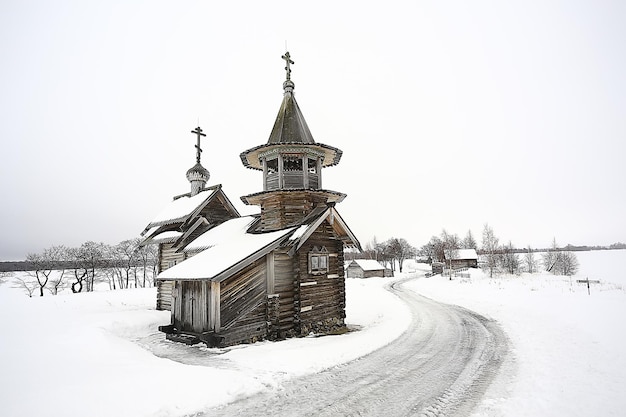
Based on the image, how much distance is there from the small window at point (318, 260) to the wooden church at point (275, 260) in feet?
0.17

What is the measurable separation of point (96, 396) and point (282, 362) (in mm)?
4837

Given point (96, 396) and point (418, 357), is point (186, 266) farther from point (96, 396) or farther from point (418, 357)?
point (418, 357)

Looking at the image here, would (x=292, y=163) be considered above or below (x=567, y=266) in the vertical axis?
above

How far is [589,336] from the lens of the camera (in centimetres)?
1244

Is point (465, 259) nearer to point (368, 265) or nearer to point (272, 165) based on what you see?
point (368, 265)

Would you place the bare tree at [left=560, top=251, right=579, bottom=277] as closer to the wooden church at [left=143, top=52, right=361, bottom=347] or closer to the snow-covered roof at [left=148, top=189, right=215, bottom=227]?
the wooden church at [left=143, top=52, right=361, bottom=347]

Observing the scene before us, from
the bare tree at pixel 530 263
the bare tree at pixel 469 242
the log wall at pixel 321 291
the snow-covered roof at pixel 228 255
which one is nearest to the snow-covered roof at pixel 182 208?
the snow-covered roof at pixel 228 255

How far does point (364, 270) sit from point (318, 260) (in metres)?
52.9

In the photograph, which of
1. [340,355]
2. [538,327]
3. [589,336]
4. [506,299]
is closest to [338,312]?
[340,355]

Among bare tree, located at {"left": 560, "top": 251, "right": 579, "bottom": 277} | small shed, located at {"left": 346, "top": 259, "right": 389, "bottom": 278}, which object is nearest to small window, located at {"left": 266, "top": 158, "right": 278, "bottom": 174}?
small shed, located at {"left": 346, "top": 259, "right": 389, "bottom": 278}

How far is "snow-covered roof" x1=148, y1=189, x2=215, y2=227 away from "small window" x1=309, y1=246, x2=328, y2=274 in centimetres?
1128

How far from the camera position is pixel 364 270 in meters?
67.3

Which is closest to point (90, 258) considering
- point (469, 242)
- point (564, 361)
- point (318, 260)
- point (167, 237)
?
point (167, 237)

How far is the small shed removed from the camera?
6750 cm
